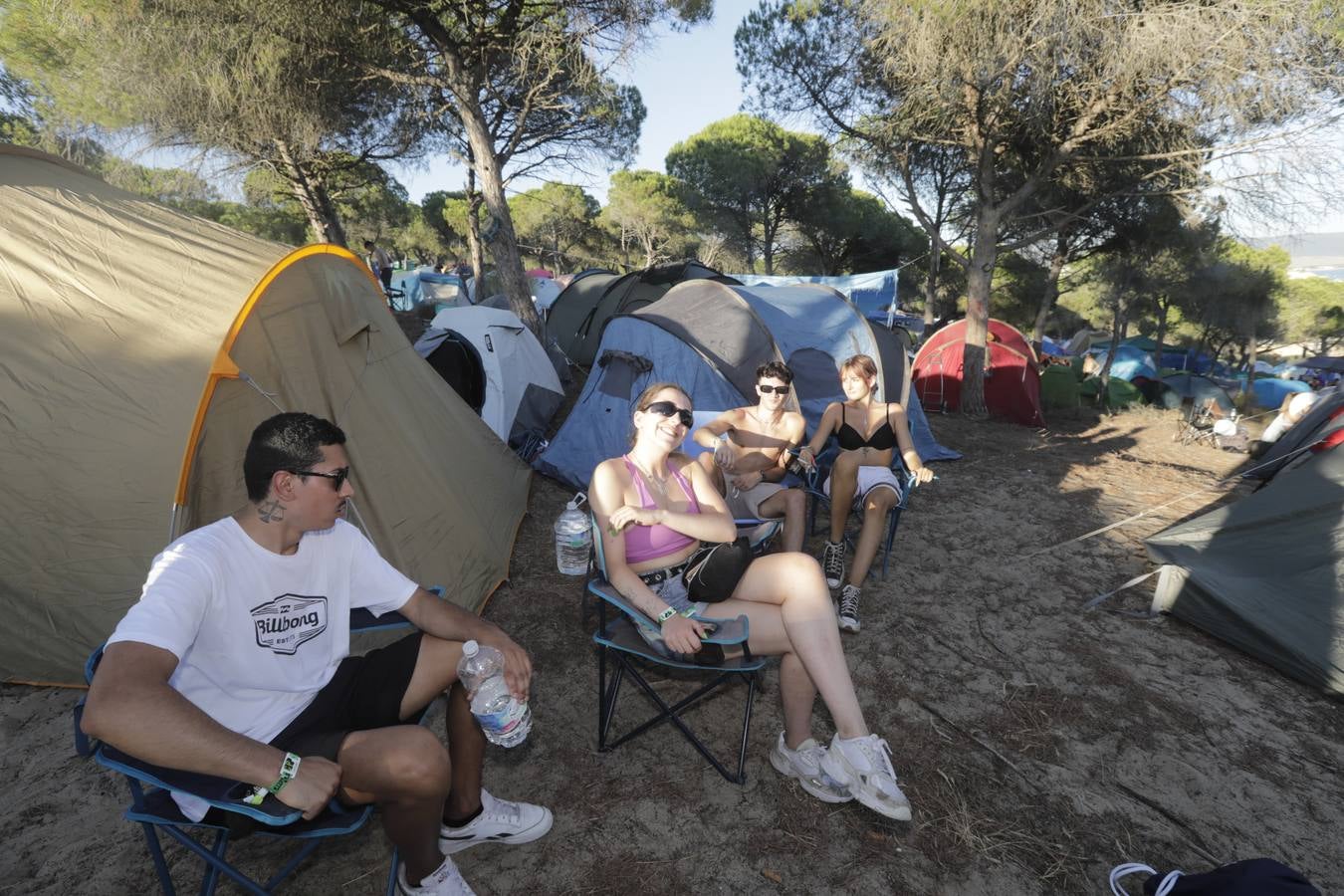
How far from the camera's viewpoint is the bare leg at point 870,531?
3.60 metres

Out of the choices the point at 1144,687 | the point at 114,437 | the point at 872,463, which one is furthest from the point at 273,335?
the point at 1144,687

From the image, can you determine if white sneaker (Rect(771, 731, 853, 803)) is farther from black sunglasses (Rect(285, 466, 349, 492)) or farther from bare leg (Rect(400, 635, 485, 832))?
black sunglasses (Rect(285, 466, 349, 492))

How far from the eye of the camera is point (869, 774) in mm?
2100

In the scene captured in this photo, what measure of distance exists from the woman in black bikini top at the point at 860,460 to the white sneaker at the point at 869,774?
154 centimetres

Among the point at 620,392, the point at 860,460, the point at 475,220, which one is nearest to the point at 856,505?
the point at 860,460

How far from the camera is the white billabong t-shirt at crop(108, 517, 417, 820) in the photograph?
1452mm

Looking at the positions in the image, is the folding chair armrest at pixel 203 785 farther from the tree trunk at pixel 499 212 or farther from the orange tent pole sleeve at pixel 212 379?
the tree trunk at pixel 499 212

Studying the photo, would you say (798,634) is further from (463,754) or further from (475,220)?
(475,220)

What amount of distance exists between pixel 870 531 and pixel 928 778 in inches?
58.0

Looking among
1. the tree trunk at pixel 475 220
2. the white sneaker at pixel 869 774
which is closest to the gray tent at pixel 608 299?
the tree trunk at pixel 475 220

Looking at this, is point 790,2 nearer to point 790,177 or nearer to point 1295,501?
point 1295,501

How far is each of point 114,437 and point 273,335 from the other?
774mm

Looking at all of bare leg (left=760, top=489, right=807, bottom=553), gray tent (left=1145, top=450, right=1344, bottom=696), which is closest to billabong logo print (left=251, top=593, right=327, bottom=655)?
bare leg (left=760, top=489, right=807, bottom=553)

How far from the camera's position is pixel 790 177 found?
66.3ft
